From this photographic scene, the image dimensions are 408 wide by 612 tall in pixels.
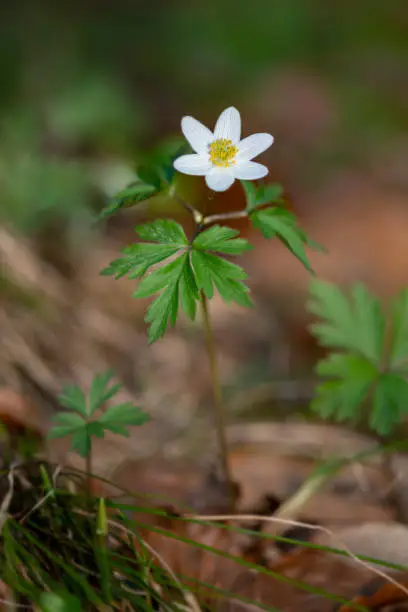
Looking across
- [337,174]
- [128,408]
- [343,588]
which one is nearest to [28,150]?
[337,174]

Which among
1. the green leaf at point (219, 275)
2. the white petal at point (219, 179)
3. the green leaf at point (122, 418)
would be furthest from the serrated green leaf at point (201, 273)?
the green leaf at point (122, 418)

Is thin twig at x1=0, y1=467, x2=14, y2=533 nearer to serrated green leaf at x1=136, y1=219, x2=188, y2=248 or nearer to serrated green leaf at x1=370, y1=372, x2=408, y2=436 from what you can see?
serrated green leaf at x1=136, y1=219, x2=188, y2=248

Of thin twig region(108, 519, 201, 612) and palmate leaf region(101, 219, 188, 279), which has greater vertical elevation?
palmate leaf region(101, 219, 188, 279)

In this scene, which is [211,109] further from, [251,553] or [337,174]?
[251,553]

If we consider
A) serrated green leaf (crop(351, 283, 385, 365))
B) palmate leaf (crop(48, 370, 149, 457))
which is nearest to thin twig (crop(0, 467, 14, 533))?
palmate leaf (crop(48, 370, 149, 457))

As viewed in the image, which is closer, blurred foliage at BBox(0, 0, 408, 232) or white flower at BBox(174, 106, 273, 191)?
white flower at BBox(174, 106, 273, 191)
